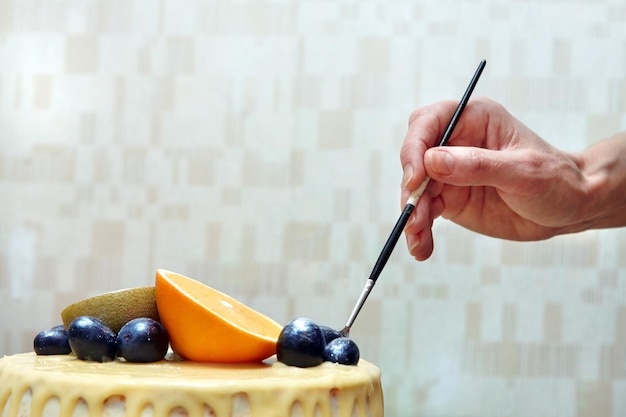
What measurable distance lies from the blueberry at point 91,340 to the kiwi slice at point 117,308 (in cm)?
5

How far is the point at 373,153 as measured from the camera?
5.44ft

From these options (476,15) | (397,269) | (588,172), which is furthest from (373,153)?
(588,172)

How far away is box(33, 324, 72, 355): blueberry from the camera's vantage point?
34.5 inches

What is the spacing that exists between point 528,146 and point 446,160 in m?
0.22

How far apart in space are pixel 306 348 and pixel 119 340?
21 cm

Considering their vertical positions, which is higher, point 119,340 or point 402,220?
point 402,220

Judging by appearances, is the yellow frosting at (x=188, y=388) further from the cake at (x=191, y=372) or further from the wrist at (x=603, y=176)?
the wrist at (x=603, y=176)

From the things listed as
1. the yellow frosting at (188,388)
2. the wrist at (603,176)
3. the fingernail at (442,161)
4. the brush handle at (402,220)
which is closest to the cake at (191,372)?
the yellow frosting at (188,388)

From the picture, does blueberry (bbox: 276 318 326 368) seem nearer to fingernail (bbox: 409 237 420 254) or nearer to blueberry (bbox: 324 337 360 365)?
blueberry (bbox: 324 337 360 365)

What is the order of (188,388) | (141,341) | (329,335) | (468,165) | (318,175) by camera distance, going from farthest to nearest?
(318,175), (468,165), (329,335), (141,341), (188,388)

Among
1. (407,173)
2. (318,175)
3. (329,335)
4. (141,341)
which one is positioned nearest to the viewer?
(141,341)

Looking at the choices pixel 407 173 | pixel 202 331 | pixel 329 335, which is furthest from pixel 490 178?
pixel 202 331

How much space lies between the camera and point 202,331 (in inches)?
33.1

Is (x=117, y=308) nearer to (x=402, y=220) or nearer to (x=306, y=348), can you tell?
(x=306, y=348)
